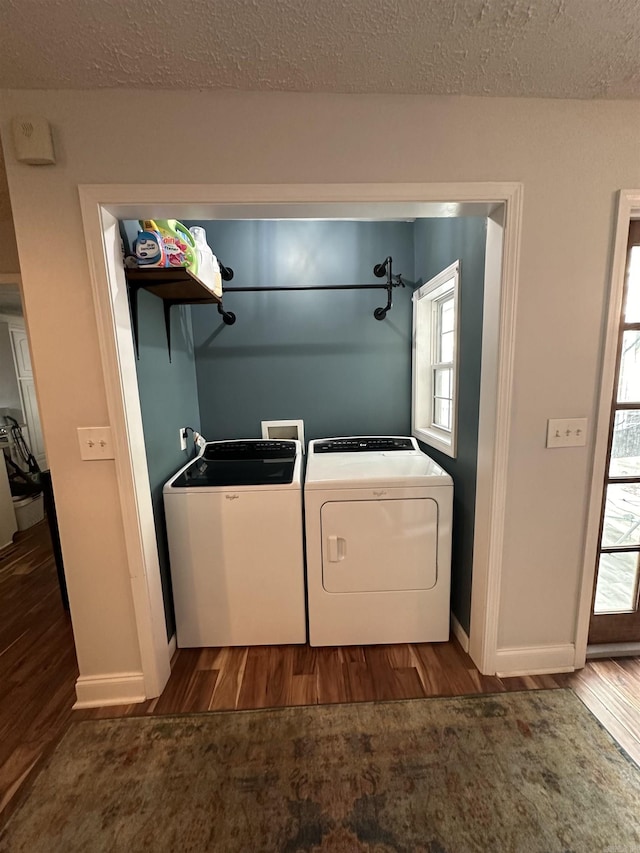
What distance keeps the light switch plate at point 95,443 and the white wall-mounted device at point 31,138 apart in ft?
3.13

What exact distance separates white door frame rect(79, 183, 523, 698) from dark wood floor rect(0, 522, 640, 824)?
0.15 metres

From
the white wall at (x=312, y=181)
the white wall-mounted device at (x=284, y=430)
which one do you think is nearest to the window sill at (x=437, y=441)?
the white wall at (x=312, y=181)

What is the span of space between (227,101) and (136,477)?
1.44 meters

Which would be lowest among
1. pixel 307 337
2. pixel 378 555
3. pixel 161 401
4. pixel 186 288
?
pixel 378 555

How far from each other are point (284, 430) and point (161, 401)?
99 centimetres

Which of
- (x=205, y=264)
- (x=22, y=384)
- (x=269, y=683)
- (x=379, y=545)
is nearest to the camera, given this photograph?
(x=269, y=683)

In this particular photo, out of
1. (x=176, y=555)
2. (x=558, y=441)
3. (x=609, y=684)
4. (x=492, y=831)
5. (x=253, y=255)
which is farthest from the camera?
(x=253, y=255)

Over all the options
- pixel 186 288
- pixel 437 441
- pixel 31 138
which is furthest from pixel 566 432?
pixel 31 138

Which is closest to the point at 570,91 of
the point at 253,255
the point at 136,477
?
the point at 253,255

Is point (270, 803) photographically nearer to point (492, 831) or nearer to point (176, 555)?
point (492, 831)

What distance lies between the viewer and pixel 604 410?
56.9 inches

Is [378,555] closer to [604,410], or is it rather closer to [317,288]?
[604,410]

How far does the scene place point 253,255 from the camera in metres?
2.46

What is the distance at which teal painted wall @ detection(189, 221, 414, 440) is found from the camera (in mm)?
2463
